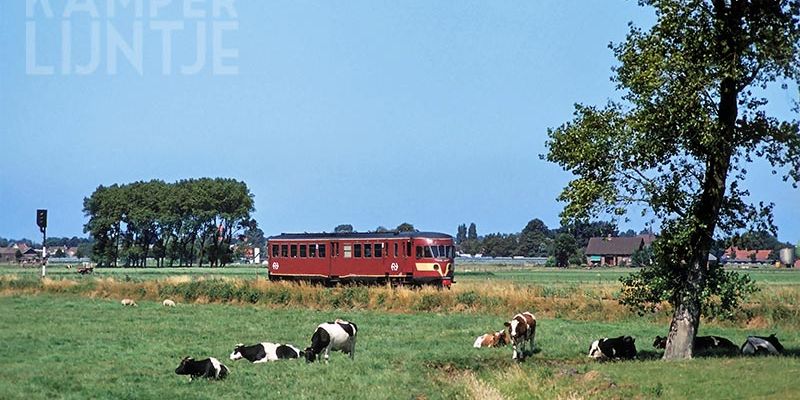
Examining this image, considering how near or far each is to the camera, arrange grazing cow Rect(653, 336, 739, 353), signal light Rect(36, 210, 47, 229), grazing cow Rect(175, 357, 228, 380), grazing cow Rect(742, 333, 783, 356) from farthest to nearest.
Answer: signal light Rect(36, 210, 47, 229)
grazing cow Rect(653, 336, 739, 353)
grazing cow Rect(742, 333, 783, 356)
grazing cow Rect(175, 357, 228, 380)

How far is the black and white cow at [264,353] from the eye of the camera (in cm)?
1967

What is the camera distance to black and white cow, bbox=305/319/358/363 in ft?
63.6

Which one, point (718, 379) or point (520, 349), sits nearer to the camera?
point (718, 379)

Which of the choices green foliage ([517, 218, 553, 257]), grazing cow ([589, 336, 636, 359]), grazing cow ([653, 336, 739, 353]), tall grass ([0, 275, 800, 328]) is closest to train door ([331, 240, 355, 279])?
tall grass ([0, 275, 800, 328])

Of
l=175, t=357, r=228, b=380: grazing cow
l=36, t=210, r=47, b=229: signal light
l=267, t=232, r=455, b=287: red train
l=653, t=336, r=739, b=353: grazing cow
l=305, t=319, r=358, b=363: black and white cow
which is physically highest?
l=36, t=210, r=47, b=229: signal light

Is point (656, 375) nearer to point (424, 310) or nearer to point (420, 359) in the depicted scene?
point (420, 359)

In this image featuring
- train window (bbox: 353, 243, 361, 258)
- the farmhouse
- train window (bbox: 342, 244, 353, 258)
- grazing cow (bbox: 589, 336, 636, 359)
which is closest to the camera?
grazing cow (bbox: 589, 336, 636, 359)

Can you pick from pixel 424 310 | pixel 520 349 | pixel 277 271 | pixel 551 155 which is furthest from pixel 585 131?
pixel 277 271

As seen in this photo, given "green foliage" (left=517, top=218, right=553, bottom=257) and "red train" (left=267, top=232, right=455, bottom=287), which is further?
"green foliage" (left=517, top=218, right=553, bottom=257)

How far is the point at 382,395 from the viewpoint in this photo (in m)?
15.5

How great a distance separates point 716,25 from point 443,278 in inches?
1070

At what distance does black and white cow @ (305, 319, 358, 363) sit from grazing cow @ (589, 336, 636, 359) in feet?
18.0

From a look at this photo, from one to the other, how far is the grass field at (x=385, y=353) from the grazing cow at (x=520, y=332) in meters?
0.35

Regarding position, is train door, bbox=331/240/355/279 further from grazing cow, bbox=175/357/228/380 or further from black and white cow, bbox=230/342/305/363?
grazing cow, bbox=175/357/228/380
